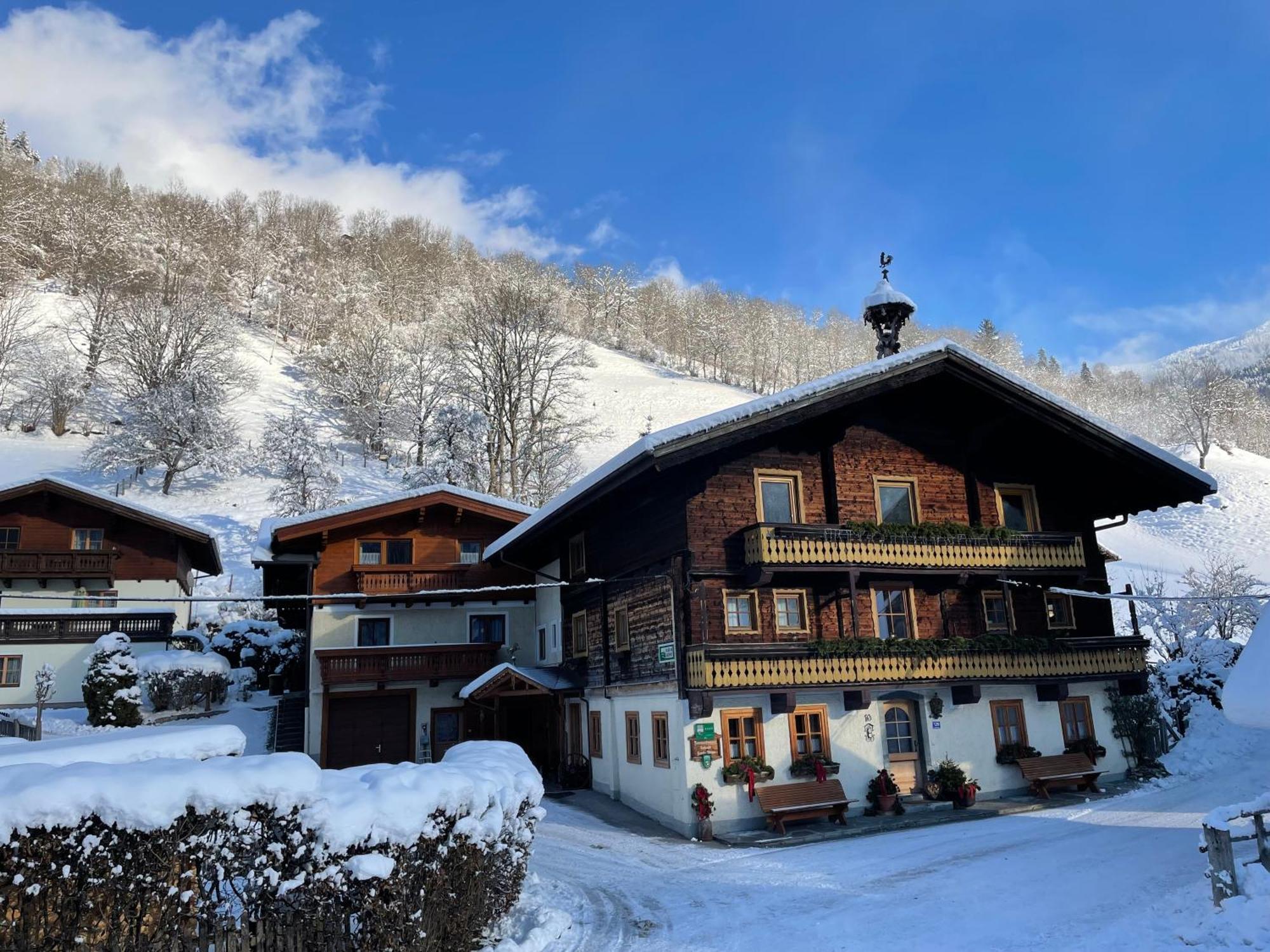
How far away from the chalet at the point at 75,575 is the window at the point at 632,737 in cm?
1769

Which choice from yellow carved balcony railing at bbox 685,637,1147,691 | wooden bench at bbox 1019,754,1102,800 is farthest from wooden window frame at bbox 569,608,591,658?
wooden bench at bbox 1019,754,1102,800

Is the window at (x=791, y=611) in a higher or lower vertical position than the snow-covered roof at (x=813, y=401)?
lower

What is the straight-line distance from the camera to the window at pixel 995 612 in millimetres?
21891

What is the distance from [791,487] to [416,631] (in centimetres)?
1359

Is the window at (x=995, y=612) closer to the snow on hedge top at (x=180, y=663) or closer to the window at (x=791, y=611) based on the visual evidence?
the window at (x=791, y=611)

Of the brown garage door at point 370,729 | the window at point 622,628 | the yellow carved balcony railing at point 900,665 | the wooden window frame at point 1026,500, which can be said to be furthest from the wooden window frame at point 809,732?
the brown garage door at point 370,729

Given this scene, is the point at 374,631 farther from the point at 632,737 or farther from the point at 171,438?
the point at 171,438

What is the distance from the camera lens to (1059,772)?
20.2 metres

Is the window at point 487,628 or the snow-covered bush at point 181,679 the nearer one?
the snow-covered bush at point 181,679

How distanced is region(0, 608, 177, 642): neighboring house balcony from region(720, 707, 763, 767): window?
21703mm

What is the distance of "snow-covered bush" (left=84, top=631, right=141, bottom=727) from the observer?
25172 mm

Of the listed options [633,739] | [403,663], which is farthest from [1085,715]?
[403,663]

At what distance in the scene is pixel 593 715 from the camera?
24016 mm

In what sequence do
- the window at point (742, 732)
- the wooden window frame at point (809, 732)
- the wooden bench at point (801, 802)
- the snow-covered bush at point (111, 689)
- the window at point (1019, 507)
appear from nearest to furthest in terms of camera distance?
the wooden bench at point (801, 802) < the window at point (742, 732) < the wooden window frame at point (809, 732) < the window at point (1019, 507) < the snow-covered bush at point (111, 689)
